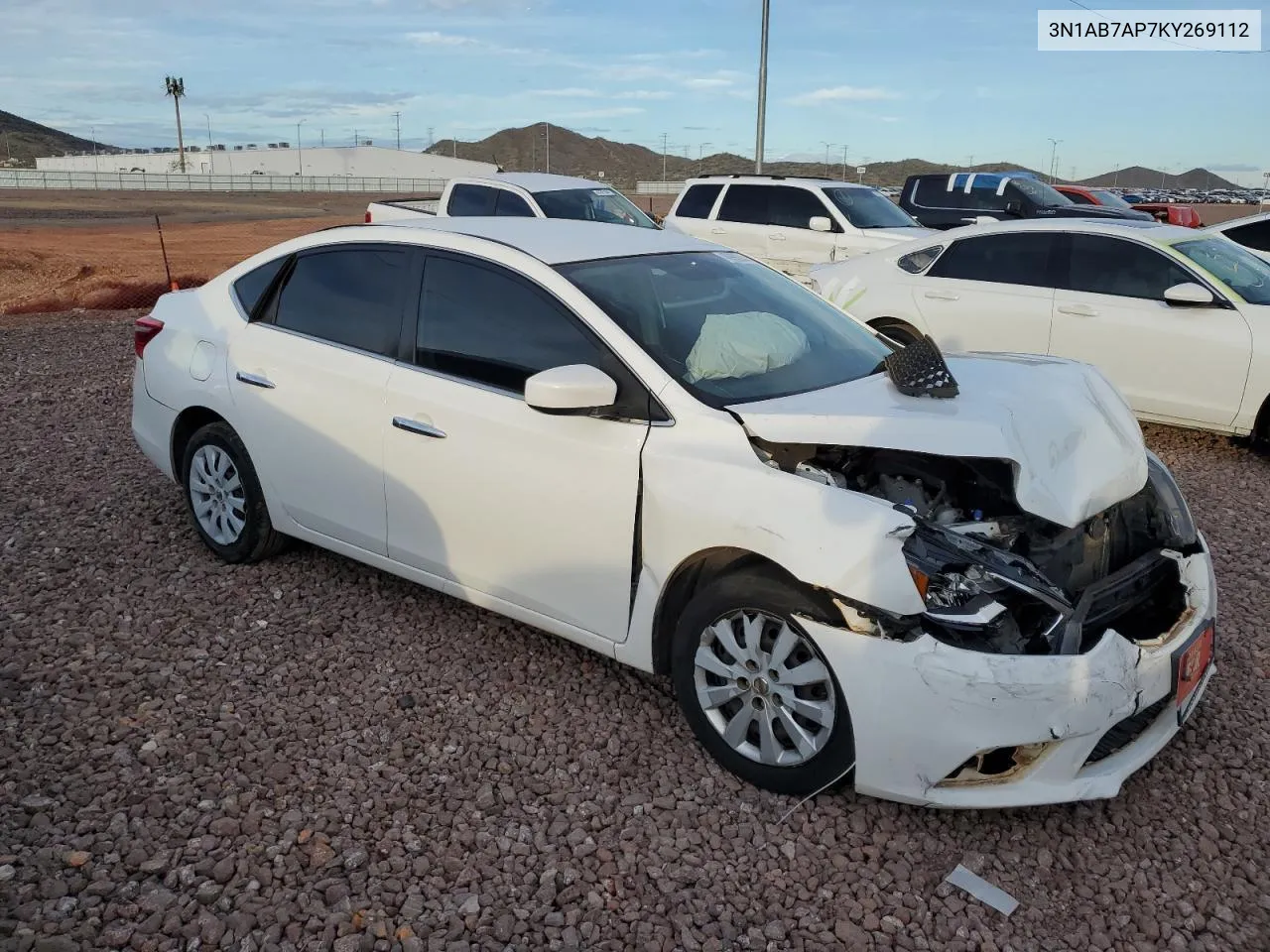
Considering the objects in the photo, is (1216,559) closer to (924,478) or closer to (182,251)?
(924,478)

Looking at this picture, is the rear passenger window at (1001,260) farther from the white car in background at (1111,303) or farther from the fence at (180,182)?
the fence at (180,182)

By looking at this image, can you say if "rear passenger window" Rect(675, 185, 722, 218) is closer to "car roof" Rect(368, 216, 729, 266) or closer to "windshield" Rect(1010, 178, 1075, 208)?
"windshield" Rect(1010, 178, 1075, 208)

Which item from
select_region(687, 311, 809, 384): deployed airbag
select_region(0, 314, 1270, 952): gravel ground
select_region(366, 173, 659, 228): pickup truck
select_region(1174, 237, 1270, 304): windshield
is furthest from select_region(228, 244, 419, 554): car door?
select_region(366, 173, 659, 228): pickup truck

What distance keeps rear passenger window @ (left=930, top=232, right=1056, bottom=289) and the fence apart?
73.5 m

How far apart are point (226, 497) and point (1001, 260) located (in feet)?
20.0

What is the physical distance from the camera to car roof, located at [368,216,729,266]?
14.0 feet

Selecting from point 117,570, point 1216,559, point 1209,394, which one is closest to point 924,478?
point 1216,559

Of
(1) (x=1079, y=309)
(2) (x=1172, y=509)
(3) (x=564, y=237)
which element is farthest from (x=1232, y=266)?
(3) (x=564, y=237)

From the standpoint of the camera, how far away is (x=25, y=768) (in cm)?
356

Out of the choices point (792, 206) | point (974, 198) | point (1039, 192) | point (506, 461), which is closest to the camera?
point (506, 461)

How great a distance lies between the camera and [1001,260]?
8.37 m

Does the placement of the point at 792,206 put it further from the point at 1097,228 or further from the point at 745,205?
the point at 1097,228

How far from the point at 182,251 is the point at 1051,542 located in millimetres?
23088

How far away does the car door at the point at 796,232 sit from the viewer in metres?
12.9
